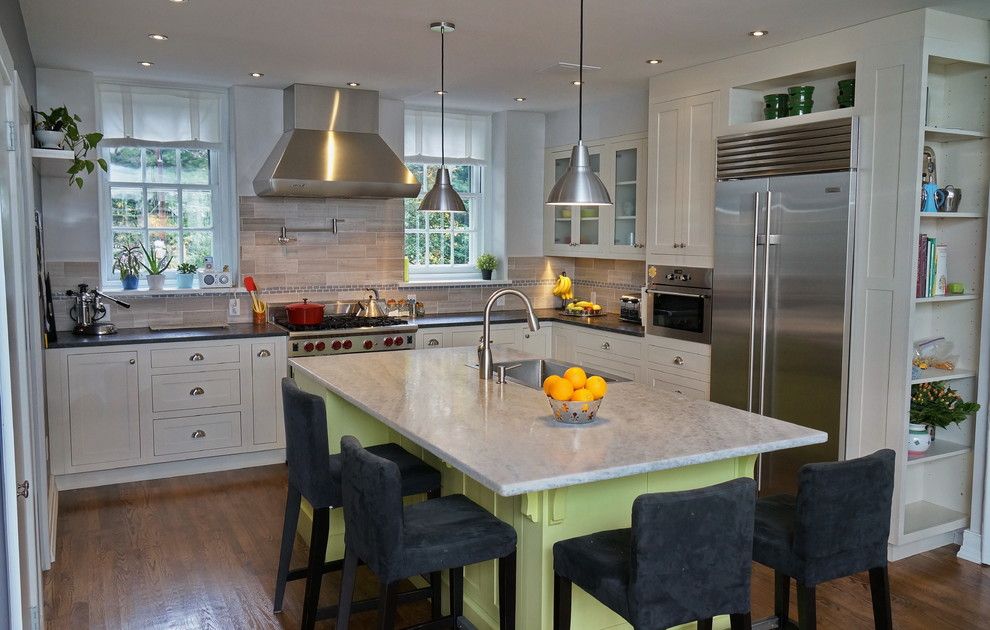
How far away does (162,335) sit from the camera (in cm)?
541

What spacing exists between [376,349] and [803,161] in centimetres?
305

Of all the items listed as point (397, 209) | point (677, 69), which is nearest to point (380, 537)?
point (677, 69)

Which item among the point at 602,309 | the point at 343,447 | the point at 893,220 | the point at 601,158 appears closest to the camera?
the point at 343,447

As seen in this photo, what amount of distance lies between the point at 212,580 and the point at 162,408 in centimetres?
184

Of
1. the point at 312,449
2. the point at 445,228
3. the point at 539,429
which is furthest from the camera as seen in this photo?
the point at 445,228

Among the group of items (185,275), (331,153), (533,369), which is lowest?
(533,369)

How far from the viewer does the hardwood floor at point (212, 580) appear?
3492 millimetres

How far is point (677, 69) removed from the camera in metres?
5.29

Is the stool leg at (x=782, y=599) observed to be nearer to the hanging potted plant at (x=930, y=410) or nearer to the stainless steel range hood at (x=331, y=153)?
the hanging potted plant at (x=930, y=410)

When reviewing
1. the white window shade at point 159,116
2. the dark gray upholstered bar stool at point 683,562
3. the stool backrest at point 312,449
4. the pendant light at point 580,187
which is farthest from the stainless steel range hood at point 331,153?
the dark gray upholstered bar stool at point 683,562

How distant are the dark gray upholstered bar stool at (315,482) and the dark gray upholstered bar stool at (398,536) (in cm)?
39

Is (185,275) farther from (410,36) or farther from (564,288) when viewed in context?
(564,288)

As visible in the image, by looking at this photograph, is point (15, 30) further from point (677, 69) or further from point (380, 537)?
point (677, 69)

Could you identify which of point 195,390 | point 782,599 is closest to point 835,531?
point 782,599
